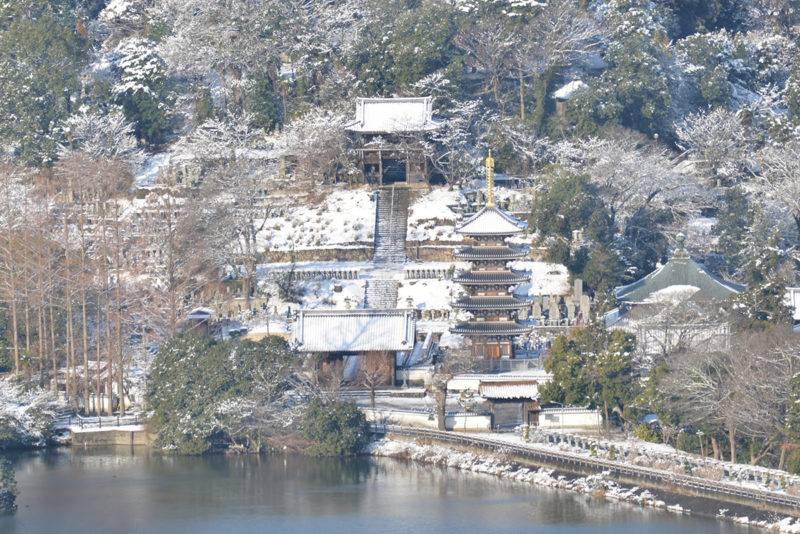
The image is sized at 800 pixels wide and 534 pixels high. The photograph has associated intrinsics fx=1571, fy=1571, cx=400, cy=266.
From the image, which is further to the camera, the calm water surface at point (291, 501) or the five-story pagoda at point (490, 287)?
the five-story pagoda at point (490, 287)

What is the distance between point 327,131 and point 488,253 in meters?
18.9

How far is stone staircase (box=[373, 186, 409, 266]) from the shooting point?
6975 cm

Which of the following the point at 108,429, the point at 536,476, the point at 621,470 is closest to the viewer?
the point at 621,470

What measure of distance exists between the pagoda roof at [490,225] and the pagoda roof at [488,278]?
148 centimetres

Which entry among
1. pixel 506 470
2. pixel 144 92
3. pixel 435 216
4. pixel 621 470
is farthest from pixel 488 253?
pixel 144 92

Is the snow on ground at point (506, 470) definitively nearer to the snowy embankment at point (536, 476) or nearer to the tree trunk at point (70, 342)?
the snowy embankment at point (536, 476)

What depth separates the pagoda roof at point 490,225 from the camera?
58122 millimetres

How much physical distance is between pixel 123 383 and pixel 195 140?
22.8m

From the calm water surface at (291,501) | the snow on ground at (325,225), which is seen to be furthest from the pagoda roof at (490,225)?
the snow on ground at (325,225)

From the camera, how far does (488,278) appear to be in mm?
57656

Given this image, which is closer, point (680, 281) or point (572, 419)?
point (572, 419)

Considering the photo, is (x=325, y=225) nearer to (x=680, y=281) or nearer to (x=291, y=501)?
(x=680, y=281)

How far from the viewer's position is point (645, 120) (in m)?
76.2

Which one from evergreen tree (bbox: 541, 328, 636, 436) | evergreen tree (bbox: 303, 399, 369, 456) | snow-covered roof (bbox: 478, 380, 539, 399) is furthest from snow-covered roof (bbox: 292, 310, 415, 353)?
evergreen tree (bbox: 541, 328, 636, 436)
